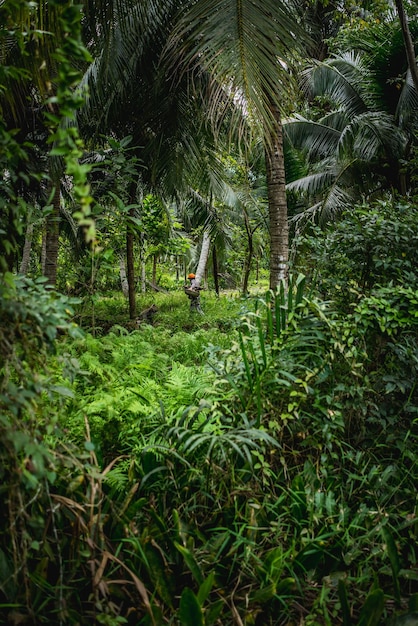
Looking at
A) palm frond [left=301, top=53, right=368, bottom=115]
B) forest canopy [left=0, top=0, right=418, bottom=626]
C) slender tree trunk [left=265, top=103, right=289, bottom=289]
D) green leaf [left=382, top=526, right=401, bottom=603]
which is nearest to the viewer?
forest canopy [left=0, top=0, right=418, bottom=626]

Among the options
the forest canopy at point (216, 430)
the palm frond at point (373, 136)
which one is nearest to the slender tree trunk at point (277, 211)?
the forest canopy at point (216, 430)

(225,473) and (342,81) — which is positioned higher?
(342,81)

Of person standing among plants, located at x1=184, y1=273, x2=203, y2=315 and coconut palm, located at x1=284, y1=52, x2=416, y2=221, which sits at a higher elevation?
coconut palm, located at x1=284, y1=52, x2=416, y2=221

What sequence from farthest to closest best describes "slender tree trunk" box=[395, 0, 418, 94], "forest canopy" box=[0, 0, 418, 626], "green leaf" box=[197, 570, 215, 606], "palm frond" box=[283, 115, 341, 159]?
1. "palm frond" box=[283, 115, 341, 159]
2. "slender tree trunk" box=[395, 0, 418, 94]
3. "green leaf" box=[197, 570, 215, 606]
4. "forest canopy" box=[0, 0, 418, 626]

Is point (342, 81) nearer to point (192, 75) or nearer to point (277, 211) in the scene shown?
point (192, 75)

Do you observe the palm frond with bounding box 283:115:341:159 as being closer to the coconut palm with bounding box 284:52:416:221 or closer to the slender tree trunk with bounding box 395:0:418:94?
the coconut palm with bounding box 284:52:416:221

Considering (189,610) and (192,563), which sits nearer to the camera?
(189,610)

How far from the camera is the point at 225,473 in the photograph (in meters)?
1.90

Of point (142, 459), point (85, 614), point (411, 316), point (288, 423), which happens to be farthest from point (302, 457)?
point (85, 614)

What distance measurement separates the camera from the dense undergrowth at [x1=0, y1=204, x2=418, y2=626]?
136cm

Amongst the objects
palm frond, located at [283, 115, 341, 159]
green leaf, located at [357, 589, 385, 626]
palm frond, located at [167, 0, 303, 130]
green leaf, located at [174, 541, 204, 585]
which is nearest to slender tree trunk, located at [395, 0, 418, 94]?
palm frond, located at [167, 0, 303, 130]

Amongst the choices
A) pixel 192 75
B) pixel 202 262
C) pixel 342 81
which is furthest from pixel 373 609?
pixel 342 81

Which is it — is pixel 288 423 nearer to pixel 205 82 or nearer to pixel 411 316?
pixel 411 316

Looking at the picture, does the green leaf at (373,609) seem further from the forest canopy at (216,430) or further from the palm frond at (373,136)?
the palm frond at (373,136)
